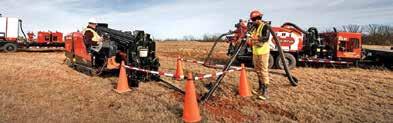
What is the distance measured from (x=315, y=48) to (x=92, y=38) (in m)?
7.85

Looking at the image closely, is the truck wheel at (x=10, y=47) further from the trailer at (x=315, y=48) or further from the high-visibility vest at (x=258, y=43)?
the high-visibility vest at (x=258, y=43)

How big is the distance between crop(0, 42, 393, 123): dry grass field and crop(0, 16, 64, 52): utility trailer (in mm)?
13157

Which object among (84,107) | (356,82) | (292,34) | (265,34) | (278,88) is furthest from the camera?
(292,34)

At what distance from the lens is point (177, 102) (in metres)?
7.09

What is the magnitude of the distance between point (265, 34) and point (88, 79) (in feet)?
17.0

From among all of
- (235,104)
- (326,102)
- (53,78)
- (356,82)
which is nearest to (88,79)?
(53,78)

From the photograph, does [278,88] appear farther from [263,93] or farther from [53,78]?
[53,78]

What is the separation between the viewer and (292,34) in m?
13.1

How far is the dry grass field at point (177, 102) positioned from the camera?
6047 mm

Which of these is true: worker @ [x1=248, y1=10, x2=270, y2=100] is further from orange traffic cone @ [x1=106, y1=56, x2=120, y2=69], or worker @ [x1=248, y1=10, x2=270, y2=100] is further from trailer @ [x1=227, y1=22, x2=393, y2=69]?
trailer @ [x1=227, y1=22, x2=393, y2=69]

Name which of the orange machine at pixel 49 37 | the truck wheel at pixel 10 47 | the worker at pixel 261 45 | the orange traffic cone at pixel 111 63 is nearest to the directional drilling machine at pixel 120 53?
the orange traffic cone at pixel 111 63

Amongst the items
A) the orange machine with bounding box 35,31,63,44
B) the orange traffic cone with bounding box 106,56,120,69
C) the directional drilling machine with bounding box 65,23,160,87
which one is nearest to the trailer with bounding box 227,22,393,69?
the directional drilling machine with bounding box 65,23,160,87

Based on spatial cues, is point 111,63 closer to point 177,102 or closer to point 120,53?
point 120,53

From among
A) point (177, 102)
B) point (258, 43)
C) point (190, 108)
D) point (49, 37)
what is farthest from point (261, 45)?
point (49, 37)
